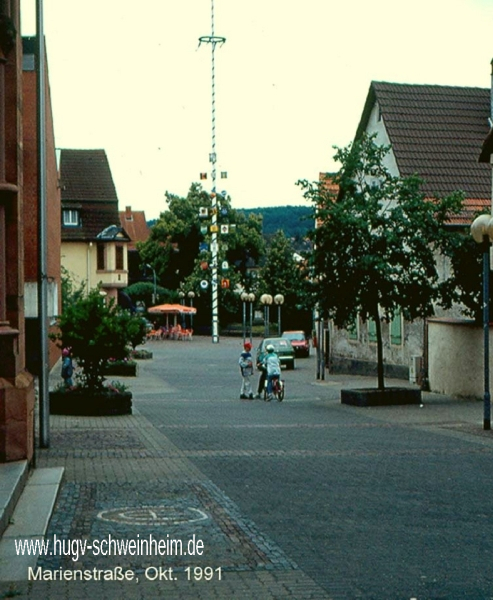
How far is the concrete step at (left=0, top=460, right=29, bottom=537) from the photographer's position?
9516 millimetres

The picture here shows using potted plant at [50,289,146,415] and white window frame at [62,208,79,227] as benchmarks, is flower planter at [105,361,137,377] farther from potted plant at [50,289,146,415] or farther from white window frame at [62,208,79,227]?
white window frame at [62,208,79,227]

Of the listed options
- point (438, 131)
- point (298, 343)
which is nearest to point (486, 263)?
point (438, 131)

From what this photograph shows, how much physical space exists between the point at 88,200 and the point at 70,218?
188 centimetres

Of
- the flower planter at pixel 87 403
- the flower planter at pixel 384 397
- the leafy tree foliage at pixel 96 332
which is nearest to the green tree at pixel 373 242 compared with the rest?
the flower planter at pixel 384 397

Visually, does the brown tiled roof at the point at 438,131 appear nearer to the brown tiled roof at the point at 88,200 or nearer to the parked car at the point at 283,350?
Answer: the parked car at the point at 283,350

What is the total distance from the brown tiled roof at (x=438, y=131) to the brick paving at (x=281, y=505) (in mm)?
18446

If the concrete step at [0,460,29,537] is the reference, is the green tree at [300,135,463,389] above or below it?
above

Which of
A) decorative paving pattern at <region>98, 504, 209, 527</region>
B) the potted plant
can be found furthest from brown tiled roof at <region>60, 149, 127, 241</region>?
decorative paving pattern at <region>98, 504, 209, 527</region>

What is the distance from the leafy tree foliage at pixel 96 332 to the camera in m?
24.6

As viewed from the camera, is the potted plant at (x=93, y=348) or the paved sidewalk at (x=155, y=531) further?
the potted plant at (x=93, y=348)

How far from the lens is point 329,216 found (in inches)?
1141

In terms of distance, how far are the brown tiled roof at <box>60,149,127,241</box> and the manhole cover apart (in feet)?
226

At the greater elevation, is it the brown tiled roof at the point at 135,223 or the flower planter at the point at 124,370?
the brown tiled roof at the point at 135,223

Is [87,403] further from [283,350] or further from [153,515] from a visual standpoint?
[283,350]
